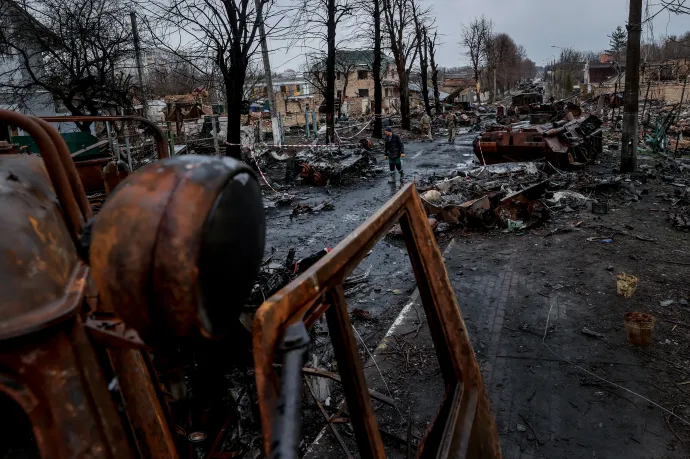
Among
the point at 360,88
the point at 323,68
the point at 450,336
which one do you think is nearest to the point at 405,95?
the point at 323,68

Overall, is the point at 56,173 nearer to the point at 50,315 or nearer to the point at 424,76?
the point at 50,315

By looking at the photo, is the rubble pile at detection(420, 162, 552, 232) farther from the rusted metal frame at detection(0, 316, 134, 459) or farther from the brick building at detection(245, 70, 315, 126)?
the brick building at detection(245, 70, 315, 126)

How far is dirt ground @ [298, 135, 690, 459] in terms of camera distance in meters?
3.78

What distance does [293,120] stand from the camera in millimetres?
38062

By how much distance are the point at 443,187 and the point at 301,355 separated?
10.6 meters

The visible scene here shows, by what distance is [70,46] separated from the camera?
14078 millimetres

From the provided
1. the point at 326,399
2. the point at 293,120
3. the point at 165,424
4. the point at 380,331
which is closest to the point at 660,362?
the point at 380,331

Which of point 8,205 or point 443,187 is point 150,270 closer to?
point 8,205

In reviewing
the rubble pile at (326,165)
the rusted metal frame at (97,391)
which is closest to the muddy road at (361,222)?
the rubble pile at (326,165)

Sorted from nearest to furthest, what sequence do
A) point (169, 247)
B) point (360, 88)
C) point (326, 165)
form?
point (169, 247) → point (326, 165) → point (360, 88)

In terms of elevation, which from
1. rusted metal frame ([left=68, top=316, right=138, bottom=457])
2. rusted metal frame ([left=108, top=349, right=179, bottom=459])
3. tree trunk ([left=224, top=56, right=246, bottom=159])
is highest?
tree trunk ([left=224, top=56, right=246, bottom=159])

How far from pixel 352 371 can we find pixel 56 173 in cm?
104

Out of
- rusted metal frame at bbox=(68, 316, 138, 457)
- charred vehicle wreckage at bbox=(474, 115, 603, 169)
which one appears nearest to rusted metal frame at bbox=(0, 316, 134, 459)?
rusted metal frame at bbox=(68, 316, 138, 457)

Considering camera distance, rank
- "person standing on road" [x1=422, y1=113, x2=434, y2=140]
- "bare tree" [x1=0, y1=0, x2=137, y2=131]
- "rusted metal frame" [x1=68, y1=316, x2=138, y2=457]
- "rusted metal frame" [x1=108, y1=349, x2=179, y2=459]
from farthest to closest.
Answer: "person standing on road" [x1=422, y1=113, x2=434, y2=140], "bare tree" [x1=0, y1=0, x2=137, y2=131], "rusted metal frame" [x1=108, y1=349, x2=179, y2=459], "rusted metal frame" [x1=68, y1=316, x2=138, y2=457]
